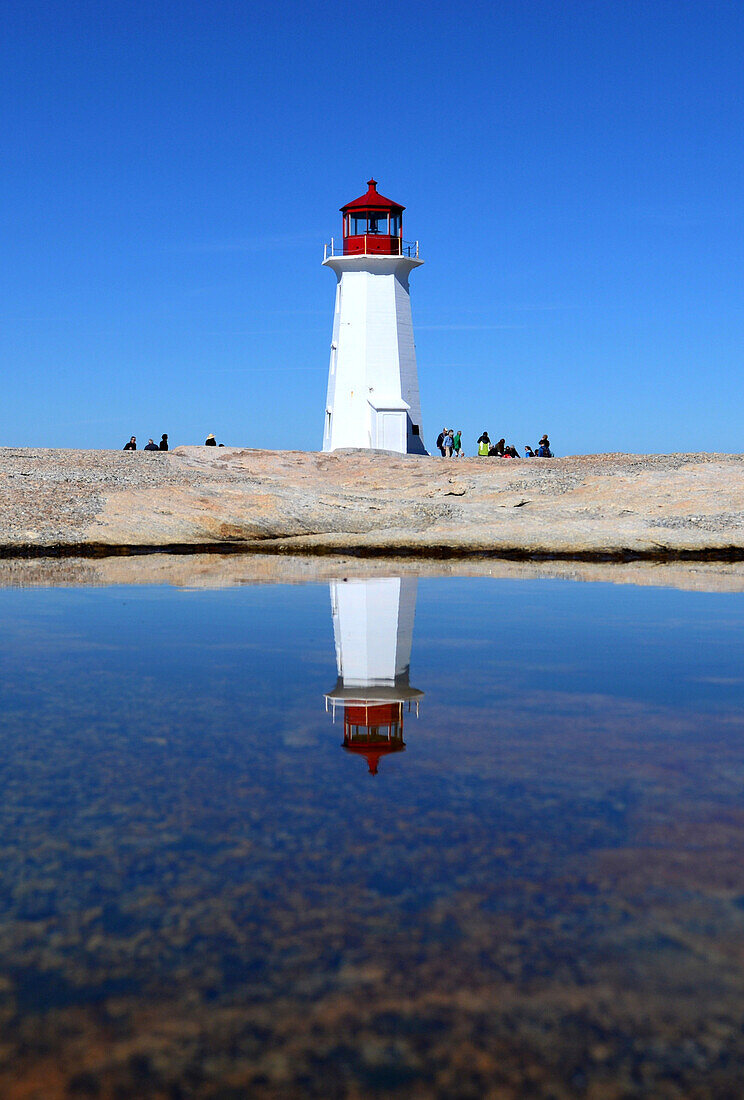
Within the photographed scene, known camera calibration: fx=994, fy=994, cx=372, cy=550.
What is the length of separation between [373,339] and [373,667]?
2940cm

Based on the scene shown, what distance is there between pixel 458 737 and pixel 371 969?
2.72 m

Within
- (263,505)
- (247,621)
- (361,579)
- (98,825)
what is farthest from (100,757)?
(263,505)

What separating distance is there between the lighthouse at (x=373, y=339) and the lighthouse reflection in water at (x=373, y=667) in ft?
75.2

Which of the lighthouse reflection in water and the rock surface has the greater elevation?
the rock surface

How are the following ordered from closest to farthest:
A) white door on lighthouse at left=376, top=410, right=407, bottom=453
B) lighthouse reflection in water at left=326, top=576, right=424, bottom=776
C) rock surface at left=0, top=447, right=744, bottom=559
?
lighthouse reflection in water at left=326, top=576, right=424, bottom=776
rock surface at left=0, top=447, right=744, bottom=559
white door on lighthouse at left=376, top=410, right=407, bottom=453

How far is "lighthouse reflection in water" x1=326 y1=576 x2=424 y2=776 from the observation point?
5.77 meters

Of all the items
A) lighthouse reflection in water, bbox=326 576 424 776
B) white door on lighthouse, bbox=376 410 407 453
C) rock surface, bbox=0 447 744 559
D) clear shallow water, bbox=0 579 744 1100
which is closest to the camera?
clear shallow water, bbox=0 579 744 1100

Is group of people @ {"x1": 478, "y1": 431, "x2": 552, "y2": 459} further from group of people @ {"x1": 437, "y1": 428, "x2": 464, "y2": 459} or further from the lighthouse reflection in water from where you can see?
the lighthouse reflection in water

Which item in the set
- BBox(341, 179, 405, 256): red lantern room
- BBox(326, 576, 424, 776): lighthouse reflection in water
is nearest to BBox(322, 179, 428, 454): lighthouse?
BBox(341, 179, 405, 256): red lantern room

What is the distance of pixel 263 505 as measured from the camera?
23.4 m

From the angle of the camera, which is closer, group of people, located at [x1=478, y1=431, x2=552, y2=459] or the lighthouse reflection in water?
the lighthouse reflection in water

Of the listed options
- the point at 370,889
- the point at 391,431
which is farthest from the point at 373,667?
the point at 391,431

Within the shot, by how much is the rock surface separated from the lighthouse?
7.73m

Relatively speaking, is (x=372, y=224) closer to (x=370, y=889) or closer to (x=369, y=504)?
(x=369, y=504)
